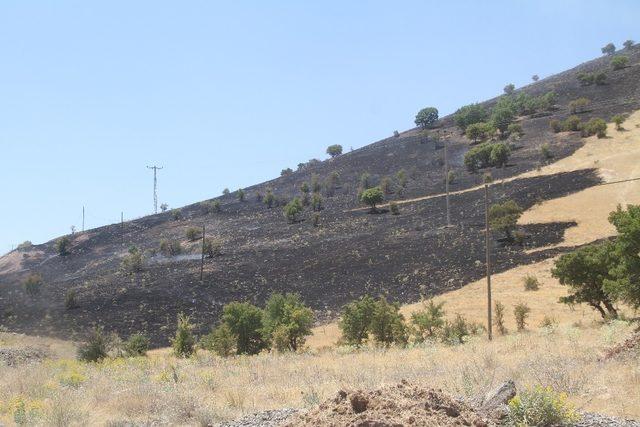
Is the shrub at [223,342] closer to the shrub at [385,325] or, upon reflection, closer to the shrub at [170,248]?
the shrub at [385,325]

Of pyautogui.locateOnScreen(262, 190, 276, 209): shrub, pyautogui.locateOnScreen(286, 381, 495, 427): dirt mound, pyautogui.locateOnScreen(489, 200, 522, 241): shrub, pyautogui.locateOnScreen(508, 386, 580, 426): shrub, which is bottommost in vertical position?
pyautogui.locateOnScreen(508, 386, 580, 426): shrub

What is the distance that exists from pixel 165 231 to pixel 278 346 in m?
66.4

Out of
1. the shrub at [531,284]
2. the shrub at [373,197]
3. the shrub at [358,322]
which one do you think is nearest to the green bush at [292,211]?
the shrub at [373,197]

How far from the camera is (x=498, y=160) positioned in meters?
81.4

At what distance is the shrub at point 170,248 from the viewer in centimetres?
8006

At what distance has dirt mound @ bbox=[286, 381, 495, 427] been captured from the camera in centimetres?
689

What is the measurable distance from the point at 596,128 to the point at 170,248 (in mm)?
58661

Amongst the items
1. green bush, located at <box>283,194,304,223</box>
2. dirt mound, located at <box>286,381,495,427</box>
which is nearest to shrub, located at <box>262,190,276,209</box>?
green bush, located at <box>283,194,304,223</box>

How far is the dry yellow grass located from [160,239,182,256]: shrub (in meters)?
62.2

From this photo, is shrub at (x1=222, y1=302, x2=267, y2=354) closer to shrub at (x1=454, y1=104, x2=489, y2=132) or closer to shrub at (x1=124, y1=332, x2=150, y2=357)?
shrub at (x1=124, y1=332, x2=150, y2=357)

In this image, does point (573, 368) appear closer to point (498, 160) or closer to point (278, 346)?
point (278, 346)

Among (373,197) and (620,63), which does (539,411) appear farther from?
(620,63)

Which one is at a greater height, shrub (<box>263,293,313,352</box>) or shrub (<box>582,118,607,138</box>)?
shrub (<box>582,118,607,138</box>)

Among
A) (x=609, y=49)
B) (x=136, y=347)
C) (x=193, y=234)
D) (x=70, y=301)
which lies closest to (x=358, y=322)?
(x=136, y=347)
